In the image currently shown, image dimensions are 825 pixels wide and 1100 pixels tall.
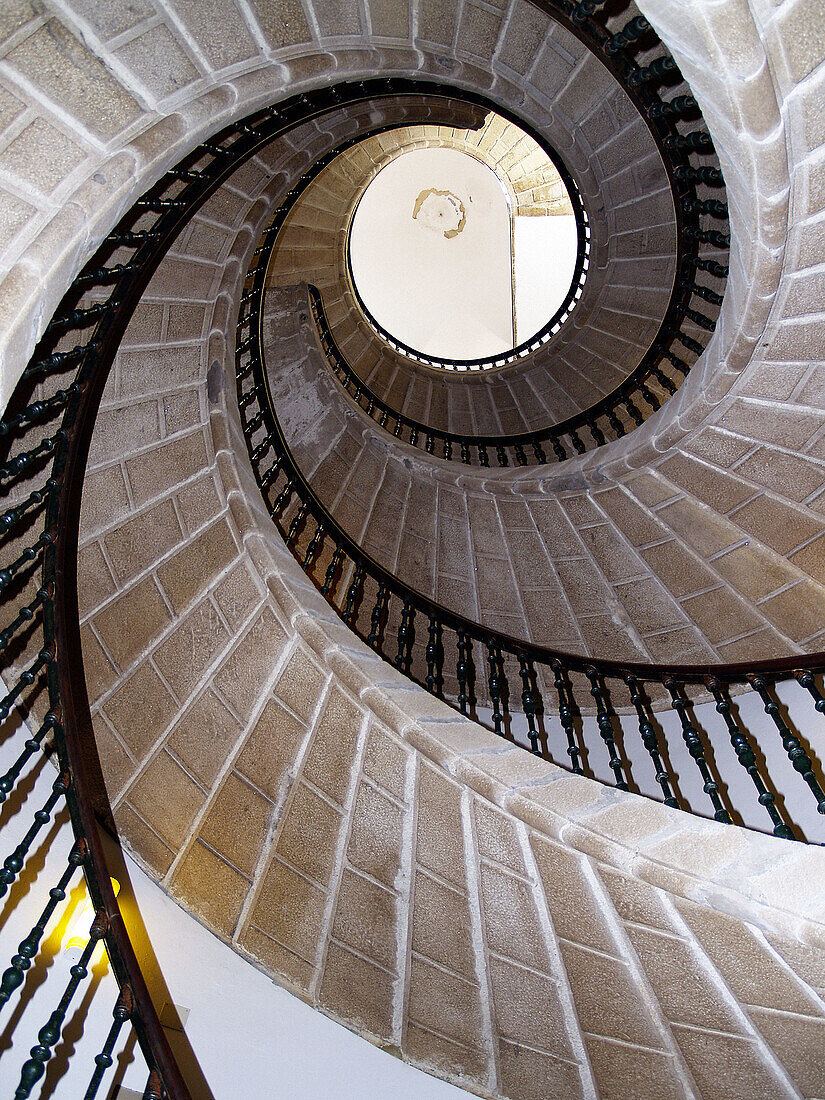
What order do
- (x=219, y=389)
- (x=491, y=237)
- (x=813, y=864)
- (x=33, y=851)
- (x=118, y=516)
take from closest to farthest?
(x=813, y=864) → (x=33, y=851) → (x=118, y=516) → (x=219, y=389) → (x=491, y=237)

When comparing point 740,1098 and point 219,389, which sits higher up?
point 219,389

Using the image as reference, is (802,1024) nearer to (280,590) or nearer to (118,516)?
(280,590)

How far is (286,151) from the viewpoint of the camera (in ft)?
14.0

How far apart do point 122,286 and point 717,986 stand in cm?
366

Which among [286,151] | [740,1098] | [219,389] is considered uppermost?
[286,151]

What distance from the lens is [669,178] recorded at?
175 inches

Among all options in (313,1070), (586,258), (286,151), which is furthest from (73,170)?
(586,258)

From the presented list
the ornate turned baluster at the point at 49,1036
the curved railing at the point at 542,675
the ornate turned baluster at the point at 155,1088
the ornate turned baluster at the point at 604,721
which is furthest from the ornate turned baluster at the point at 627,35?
the ornate turned baluster at the point at 155,1088

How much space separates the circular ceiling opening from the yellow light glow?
9.25 meters

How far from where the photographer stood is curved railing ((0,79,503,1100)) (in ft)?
7.13

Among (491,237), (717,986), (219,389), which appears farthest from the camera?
(491,237)

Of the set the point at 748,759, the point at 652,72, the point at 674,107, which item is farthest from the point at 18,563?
the point at 674,107

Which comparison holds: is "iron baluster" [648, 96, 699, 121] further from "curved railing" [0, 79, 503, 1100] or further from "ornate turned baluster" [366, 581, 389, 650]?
"ornate turned baluster" [366, 581, 389, 650]

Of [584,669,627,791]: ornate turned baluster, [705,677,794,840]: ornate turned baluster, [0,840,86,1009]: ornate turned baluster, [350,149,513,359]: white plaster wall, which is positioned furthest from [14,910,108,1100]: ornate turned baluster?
[350,149,513,359]: white plaster wall
